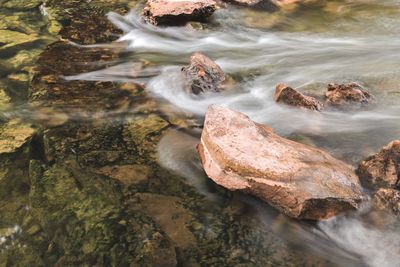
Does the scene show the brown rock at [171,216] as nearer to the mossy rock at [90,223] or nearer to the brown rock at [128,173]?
the mossy rock at [90,223]

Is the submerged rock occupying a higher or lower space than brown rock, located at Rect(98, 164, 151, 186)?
higher

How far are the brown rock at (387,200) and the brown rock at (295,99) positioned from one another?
1725mm

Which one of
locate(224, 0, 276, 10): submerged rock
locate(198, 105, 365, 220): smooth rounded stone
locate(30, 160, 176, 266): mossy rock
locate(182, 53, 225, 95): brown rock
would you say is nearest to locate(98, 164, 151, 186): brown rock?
locate(30, 160, 176, 266): mossy rock

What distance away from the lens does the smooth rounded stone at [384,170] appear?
3934 mm

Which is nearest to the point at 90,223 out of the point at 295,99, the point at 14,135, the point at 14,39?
the point at 14,135

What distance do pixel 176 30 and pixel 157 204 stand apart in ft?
18.2

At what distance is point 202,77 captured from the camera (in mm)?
6191

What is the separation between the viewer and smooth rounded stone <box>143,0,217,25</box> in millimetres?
8852

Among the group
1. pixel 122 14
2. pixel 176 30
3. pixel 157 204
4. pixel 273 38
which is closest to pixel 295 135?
pixel 157 204

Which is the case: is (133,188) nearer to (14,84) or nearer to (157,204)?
(157,204)

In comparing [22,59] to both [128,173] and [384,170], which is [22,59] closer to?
[128,173]

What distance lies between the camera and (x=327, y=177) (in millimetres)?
3855

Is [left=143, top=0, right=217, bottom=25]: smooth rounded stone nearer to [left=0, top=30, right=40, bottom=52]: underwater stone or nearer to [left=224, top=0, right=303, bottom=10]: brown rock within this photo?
[left=224, top=0, right=303, bottom=10]: brown rock

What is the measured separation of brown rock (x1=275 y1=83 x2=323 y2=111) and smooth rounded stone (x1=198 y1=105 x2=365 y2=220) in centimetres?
106
